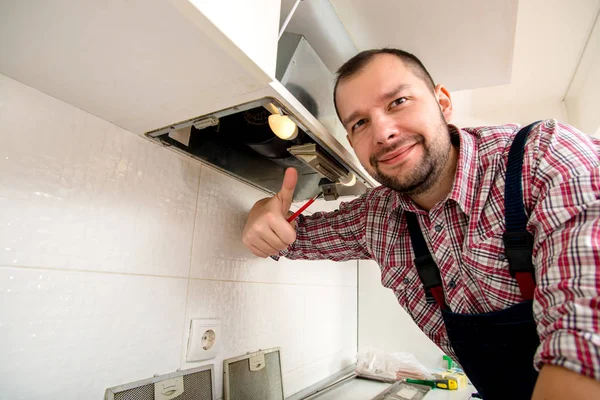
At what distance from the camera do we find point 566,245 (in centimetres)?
40

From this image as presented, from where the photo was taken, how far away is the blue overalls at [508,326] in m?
0.54

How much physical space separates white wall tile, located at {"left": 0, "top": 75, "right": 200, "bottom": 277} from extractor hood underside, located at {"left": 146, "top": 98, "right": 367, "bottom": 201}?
0.21 feet

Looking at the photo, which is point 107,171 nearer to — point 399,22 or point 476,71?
point 399,22

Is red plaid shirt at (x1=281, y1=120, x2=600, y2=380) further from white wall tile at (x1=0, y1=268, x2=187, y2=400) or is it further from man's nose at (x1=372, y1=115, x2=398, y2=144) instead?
white wall tile at (x1=0, y1=268, x2=187, y2=400)

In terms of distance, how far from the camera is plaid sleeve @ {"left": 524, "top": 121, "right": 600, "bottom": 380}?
1.10 ft

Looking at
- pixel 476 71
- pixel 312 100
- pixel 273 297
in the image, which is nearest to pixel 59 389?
pixel 273 297

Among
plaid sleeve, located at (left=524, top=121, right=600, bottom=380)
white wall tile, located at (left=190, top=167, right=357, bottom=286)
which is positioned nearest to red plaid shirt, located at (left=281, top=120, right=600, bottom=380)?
plaid sleeve, located at (left=524, top=121, right=600, bottom=380)

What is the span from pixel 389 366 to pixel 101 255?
53.7 inches

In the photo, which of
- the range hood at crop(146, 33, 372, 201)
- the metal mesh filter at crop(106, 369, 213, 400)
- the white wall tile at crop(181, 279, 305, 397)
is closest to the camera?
the metal mesh filter at crop(106, 369, 213, 400)

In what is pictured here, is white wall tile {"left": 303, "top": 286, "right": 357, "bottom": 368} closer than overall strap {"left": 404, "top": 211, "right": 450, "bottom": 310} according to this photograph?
No

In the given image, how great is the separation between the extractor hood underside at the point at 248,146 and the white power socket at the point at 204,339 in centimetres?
40

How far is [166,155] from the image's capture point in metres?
0.72

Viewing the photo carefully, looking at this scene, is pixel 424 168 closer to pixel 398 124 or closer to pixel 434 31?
pixel 398 124

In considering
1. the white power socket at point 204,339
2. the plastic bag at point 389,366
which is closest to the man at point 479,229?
the white power socket at point 204,339
